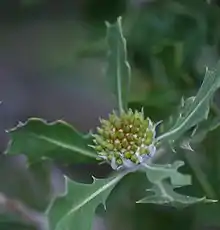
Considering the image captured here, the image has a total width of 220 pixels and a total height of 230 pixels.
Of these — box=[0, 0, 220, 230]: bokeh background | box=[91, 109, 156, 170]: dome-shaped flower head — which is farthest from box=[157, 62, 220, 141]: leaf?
box=[0, 0, 220, 230]: bokeh background

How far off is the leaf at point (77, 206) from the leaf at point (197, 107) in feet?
0.35

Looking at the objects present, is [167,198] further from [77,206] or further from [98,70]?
[98,70]

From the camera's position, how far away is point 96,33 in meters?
1.22

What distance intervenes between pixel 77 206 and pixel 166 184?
0.43 feet

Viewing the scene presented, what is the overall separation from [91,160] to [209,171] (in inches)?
7.7

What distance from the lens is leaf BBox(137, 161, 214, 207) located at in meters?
0.83

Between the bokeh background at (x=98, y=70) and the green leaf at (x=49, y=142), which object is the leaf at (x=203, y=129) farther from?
the green leaf at (x=49, y=142)

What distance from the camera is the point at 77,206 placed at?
83 centimetres

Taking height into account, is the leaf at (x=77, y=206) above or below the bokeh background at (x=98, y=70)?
below

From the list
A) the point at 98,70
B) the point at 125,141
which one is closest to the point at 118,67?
the point at 125,141

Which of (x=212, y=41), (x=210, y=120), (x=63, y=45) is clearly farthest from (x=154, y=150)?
(x=63, y=45)

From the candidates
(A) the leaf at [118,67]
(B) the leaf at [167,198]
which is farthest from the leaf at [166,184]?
(A) the leaf at [118,67]

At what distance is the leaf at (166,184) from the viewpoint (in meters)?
0.83

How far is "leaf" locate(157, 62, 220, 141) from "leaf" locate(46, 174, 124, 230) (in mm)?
107
